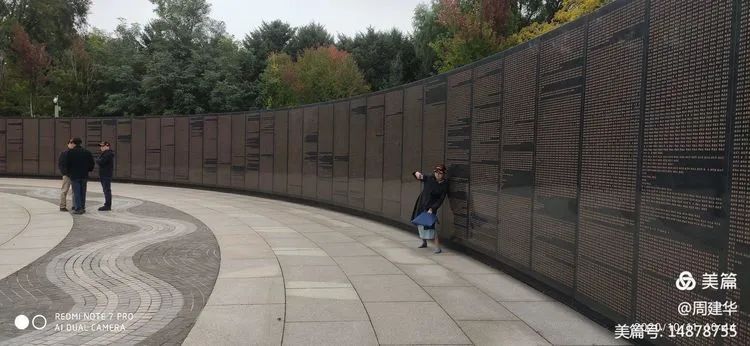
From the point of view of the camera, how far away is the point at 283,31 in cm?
4897

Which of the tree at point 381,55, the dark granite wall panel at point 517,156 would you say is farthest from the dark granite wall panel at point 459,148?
the tree at point 381,55

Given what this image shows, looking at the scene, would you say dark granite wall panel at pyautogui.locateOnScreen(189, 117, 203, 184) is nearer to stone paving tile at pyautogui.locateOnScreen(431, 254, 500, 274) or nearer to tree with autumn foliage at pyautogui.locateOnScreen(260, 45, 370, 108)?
stone paving tile at pyautogui.locateOnScreen(431, 254, 500, 274)

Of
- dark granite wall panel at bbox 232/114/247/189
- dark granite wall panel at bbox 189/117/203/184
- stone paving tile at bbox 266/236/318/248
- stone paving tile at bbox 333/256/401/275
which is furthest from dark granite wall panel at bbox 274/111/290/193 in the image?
stone paving tile at bbox 333/256/401/275

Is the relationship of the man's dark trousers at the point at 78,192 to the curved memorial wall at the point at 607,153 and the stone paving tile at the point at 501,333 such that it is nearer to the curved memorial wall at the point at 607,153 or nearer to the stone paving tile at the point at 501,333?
the curved memorial wall at the point at 607,153

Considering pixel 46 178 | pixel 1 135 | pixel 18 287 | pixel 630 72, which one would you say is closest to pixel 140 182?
pixel 46 178

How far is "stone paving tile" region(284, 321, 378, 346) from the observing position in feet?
15.4

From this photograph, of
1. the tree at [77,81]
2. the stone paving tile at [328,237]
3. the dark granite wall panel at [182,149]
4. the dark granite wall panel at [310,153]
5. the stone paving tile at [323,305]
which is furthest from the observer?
the tree at [77,81]

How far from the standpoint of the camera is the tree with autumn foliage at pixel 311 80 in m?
40.5

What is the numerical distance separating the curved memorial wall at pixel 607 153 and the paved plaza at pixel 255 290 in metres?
0.67

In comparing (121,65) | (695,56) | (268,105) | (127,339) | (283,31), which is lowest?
(127,339)

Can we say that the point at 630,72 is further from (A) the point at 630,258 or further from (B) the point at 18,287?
(B) the point at 18,287

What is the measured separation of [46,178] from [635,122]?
2547cm

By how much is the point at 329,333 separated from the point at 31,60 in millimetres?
42651

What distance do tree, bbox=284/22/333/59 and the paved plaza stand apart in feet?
129
